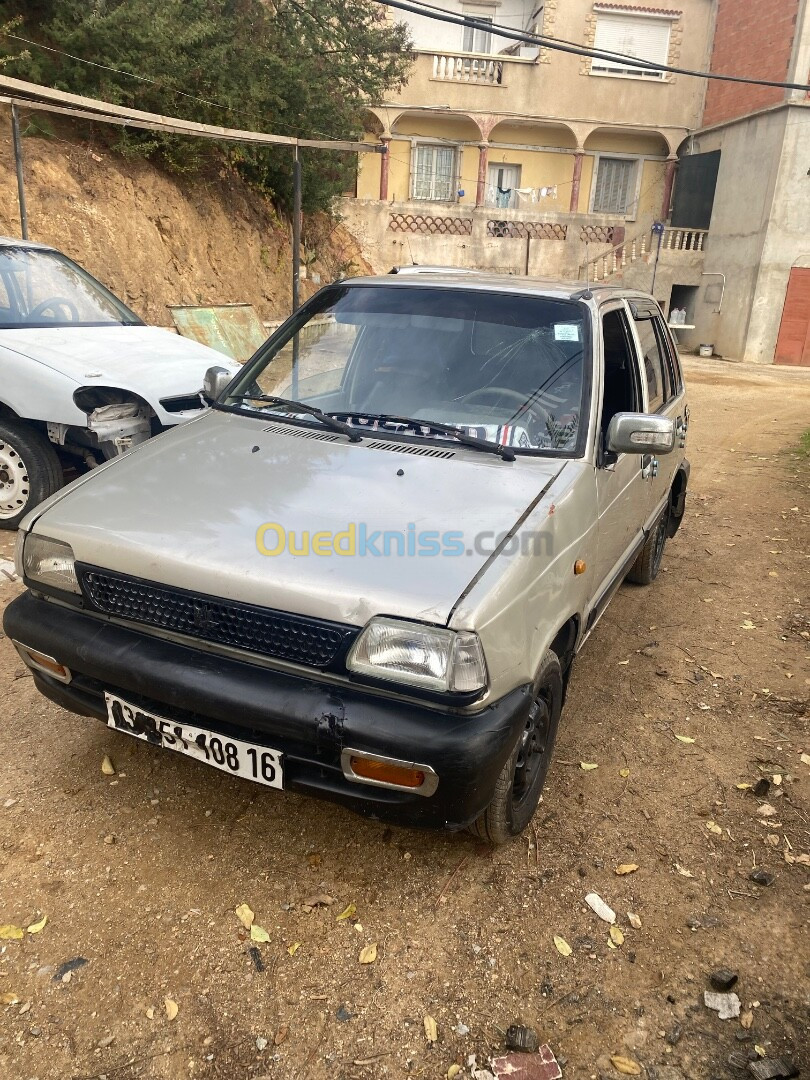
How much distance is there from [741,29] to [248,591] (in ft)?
92.2

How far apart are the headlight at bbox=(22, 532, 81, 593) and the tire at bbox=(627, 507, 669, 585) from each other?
3438 mm

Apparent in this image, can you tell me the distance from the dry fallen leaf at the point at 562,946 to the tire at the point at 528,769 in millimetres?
356

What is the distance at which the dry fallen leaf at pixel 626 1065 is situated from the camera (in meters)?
1.95

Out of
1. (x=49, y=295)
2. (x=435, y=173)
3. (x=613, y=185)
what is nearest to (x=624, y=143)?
(x=613, y=185)

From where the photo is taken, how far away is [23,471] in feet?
16.4

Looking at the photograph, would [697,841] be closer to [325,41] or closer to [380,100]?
[325,41]

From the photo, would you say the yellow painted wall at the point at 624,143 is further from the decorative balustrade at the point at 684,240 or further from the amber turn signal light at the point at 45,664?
the amber turn signal light at the point at 45,664

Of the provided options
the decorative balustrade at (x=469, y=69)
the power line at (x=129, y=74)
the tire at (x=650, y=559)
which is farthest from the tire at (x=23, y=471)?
the decorative balustrade at (x=469, y=69)

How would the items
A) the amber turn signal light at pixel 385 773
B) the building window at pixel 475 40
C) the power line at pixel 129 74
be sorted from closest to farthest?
the amber turn signal light at pixel 385 773
the power line at pixel 129 74
the building window at pixel 475 40

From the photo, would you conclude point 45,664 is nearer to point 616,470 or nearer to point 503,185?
point 616,470

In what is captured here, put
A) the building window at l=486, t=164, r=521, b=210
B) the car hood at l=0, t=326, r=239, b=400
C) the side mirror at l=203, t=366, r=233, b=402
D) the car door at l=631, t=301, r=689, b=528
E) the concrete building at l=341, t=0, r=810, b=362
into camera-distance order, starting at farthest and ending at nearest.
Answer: the building window at l=486, t=164, r=521, b=210 < the concrete building at l=341, t=0, r=810, b=362 < the car hood at l=0, t=326, r=239, b=400 < the car door at l=631, t=301, r=689, b=528 < the side mirror at l=203, t=366, r=233, b=402
